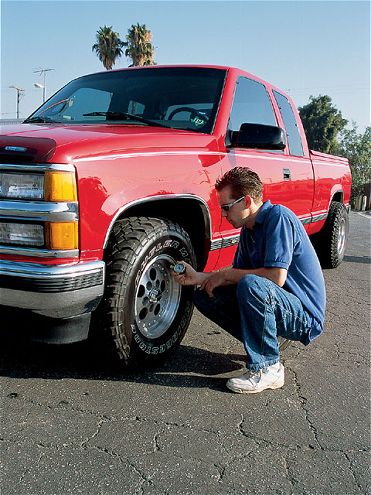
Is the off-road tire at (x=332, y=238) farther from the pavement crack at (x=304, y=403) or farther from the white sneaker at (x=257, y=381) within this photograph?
the white sneaker at (x=257, y=381)

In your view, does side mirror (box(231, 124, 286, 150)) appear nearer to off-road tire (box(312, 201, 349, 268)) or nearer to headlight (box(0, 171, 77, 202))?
headlight (box(0, 171, 77, 202))

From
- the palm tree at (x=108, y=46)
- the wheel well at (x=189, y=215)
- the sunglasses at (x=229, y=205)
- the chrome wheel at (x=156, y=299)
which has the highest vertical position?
the palm tree at (x=108, y=46)

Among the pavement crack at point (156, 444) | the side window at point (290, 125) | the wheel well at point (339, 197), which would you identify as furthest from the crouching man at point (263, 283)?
the wheel well at point (339, 197)

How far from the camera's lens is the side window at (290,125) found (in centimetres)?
481

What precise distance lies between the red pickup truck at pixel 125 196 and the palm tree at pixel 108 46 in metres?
29.6

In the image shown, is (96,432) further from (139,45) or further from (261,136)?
(139,45)

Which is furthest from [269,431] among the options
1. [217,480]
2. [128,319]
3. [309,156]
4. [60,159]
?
[309,156]

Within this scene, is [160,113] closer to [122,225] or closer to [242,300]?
[122,225]

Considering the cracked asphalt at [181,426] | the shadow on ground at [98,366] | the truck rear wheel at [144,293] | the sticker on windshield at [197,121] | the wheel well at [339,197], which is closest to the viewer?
the cracked asphalt at [181,426]

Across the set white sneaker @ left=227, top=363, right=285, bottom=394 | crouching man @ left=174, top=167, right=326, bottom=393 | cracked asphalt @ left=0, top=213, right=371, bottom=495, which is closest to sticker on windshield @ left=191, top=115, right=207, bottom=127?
crouching man @ left=174, top=167, right=326, bottom=393

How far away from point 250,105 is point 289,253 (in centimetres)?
186

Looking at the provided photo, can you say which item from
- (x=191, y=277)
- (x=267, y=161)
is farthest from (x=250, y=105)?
(x=191, y=277)

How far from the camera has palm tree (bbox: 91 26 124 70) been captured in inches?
1220

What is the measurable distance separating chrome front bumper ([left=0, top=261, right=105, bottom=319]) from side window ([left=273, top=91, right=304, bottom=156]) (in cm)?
310
